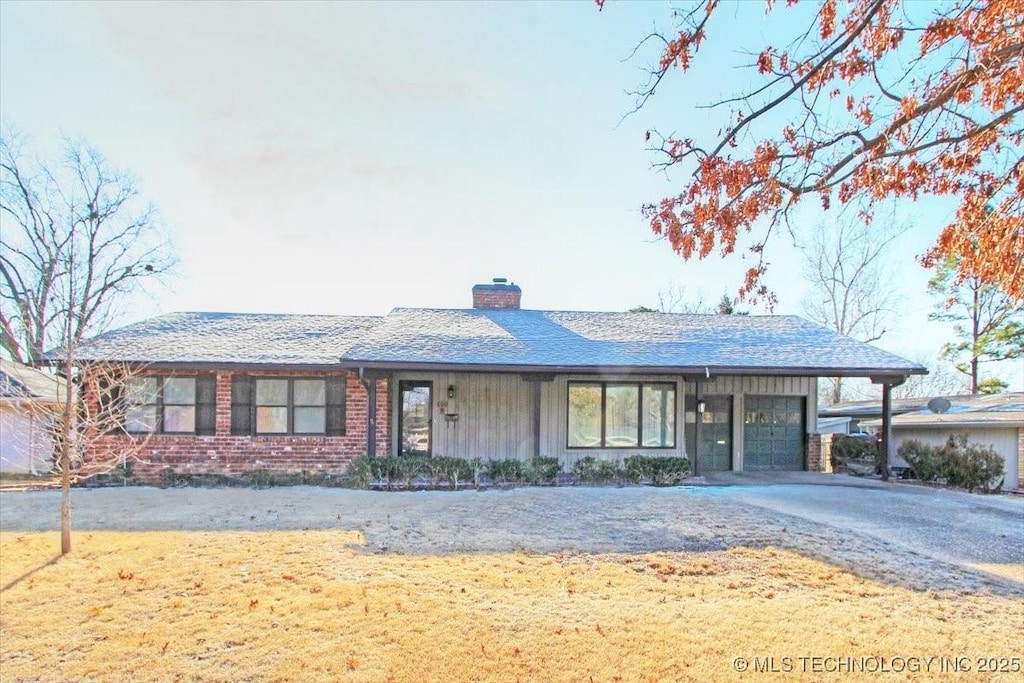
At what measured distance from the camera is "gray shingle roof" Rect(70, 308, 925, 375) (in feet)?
40.5

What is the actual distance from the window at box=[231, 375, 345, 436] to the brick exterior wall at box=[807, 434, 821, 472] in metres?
11.4

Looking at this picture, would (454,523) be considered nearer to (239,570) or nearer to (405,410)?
(239,570)

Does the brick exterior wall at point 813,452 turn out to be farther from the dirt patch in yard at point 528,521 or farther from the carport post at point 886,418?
the dirt patch in yard at point 528,521

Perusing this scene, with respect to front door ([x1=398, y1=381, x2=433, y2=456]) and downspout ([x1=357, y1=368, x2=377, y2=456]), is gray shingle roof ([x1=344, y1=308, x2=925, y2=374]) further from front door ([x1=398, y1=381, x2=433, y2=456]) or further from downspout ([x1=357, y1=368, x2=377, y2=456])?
front door ([x1=398, y1=381, x2=433, y2=456])

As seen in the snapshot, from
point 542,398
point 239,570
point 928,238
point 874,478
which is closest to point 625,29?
point 928,238

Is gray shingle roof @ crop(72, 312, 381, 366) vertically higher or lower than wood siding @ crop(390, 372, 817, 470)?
higher

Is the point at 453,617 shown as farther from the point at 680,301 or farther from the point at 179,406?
the point at 680,301

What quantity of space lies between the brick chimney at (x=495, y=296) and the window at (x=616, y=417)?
16.3ft

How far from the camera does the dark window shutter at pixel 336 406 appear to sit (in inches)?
509

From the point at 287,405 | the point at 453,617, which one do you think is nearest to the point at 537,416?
the point at 287,405

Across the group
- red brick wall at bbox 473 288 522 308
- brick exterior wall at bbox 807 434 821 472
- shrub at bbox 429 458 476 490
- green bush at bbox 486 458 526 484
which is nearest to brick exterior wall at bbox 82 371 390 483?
shrub at bbox 429 458 476 490

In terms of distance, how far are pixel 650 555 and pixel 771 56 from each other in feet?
17.2

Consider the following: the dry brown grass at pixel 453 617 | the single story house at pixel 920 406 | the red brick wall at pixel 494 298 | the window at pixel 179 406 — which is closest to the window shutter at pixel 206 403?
the window at pixel 179 406

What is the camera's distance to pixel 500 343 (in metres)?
13.5
